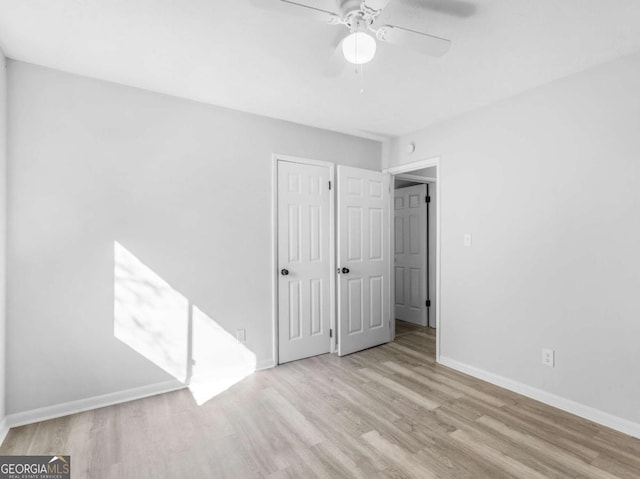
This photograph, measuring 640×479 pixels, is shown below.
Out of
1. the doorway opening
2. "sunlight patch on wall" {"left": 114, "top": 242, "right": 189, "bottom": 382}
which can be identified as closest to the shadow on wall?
"sunlight patch on wall" {"left": 114, "top": 242, "right": 189, "bottom": 382}

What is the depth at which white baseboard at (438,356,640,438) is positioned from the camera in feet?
7.18

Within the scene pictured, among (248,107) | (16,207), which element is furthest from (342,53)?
(16,207)

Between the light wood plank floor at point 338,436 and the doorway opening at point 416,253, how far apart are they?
1871mm

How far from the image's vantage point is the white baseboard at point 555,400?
2188 millimetres

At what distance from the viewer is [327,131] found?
369cm

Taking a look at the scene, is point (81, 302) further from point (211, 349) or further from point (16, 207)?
point (211, 349)

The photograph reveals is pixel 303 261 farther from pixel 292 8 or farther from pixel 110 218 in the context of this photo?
pixel 292 8

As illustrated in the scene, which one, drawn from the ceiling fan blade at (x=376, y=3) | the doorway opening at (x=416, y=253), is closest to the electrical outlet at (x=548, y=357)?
the doorway opening at (x=416, y=253)

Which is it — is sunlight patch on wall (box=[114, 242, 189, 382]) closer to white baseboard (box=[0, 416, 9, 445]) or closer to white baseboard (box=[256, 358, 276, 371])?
white baseboard (box=[256, 358, 276, 371])

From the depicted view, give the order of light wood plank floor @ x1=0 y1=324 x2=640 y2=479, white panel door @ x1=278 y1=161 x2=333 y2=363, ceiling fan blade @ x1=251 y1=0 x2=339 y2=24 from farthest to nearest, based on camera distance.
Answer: white panel door @ x1=278 y1=161 x2=333 y2=363
light wood plank floor @ x1=0 y1=324 x2=640 y2=479
ceiling fan blade @ x1=251 y1=0 x2=339 y2=24

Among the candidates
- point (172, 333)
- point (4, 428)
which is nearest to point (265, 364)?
point (172, 333)

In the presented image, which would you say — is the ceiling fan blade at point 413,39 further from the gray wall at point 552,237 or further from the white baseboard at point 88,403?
the white baseboard at point 88,403

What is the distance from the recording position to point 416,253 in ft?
16.1

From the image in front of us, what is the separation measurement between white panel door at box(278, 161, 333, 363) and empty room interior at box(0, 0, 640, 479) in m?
0.03
